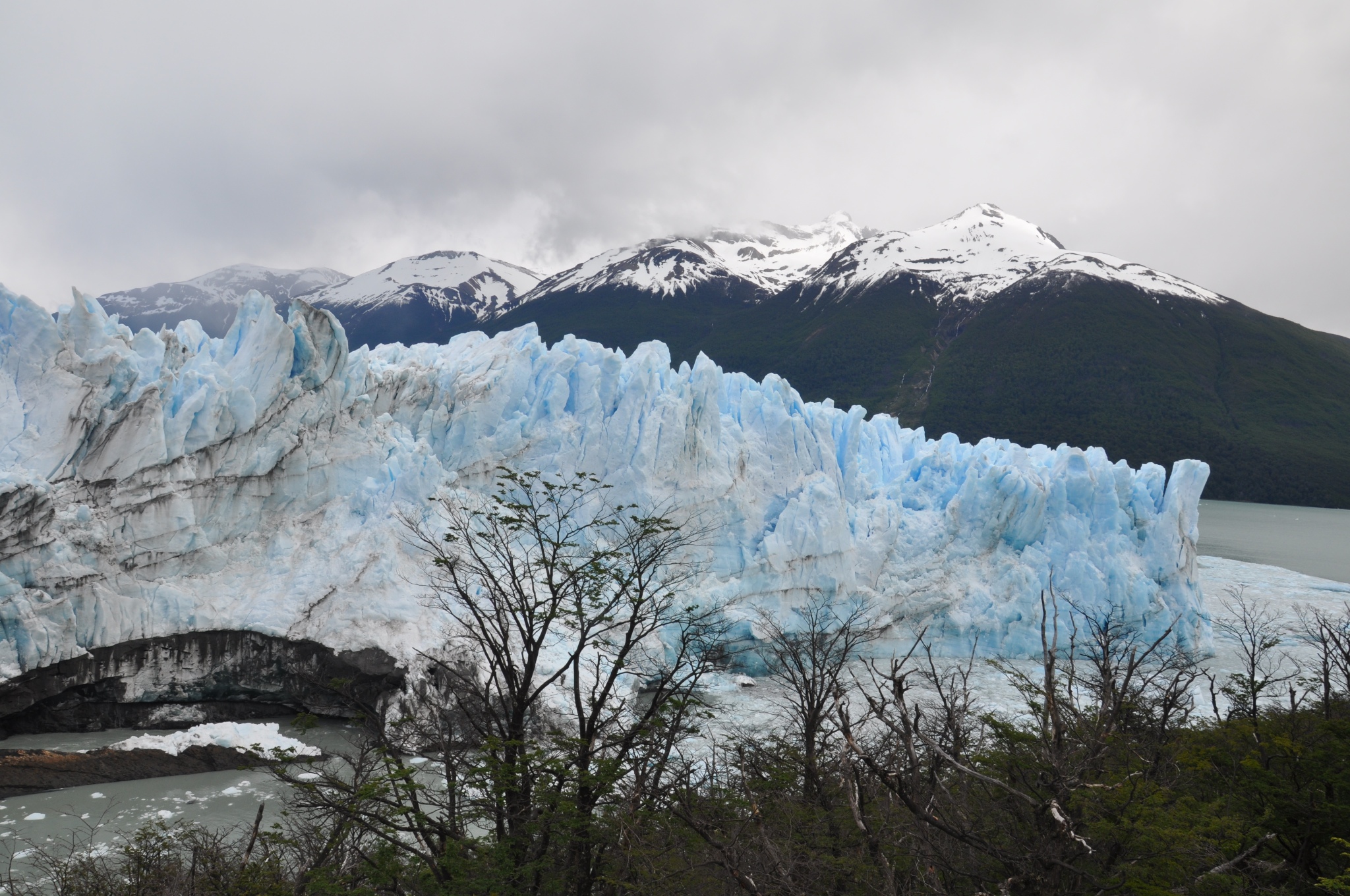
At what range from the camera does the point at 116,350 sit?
15445 millimetres

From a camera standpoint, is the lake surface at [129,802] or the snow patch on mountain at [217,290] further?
the snow patch on mountain at [217,290]

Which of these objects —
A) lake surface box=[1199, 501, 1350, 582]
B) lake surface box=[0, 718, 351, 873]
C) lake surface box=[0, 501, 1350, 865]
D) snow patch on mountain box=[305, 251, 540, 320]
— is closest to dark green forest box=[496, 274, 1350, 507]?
lake surface box=[1199, 501, 1350, 582]

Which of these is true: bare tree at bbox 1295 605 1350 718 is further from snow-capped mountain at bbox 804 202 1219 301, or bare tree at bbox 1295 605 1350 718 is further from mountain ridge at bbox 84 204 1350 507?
snow-capped mountain at bbox 804 202 1219 301

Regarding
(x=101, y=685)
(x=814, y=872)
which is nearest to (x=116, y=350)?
(x=101, y=685)

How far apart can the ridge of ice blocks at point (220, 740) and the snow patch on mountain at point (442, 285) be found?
11055cm

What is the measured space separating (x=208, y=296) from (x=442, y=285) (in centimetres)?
3431

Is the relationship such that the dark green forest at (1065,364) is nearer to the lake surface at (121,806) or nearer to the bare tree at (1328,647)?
the bare tree at (1328,647)

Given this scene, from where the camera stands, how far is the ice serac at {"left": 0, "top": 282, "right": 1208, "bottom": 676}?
14281mm

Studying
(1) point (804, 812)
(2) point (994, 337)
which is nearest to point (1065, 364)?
(2) point (994, 337)

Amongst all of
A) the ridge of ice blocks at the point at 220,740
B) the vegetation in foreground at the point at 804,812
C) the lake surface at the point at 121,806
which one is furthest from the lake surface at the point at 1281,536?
the lake surface at the point at 121,806

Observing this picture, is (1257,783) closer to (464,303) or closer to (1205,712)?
(1205,712)

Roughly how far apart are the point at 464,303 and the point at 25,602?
11591 centimetres

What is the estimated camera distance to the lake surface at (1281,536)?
34312 mm

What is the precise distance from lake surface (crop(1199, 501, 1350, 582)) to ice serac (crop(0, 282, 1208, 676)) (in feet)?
60.1
